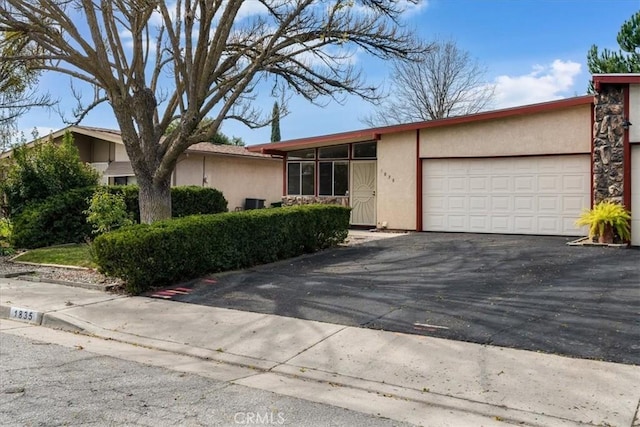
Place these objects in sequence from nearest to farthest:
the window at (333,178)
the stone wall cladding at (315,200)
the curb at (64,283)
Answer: the curb at (64,283) → the stone wall cladding at (315,200) → the window at (333,178)

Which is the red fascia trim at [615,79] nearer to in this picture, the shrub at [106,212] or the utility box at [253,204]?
the shrub at [106,212]

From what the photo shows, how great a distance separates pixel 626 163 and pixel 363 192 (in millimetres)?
8408

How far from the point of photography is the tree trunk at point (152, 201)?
40.9 ft

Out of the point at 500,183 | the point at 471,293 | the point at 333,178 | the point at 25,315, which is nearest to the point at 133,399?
the point at 25,315

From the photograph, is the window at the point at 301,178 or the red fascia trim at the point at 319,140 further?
the window at the point at 301,178

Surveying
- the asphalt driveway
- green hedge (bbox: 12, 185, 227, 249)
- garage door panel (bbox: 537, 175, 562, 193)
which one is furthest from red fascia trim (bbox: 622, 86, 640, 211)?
green hedge (bbox: 12, 185, 227, 249)

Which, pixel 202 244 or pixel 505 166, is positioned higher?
pixel 505 166

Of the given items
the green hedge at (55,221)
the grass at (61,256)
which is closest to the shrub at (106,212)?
the grass at (61,256)

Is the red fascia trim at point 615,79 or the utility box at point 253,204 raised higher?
the red fascia trim at point 615,79

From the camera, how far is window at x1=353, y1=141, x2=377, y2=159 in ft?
61.7

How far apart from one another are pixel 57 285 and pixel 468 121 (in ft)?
38.5

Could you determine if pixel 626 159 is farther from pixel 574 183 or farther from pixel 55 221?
pixel 55 221

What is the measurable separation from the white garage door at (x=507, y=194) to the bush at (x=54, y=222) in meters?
10.2

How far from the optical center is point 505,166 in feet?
51.1
